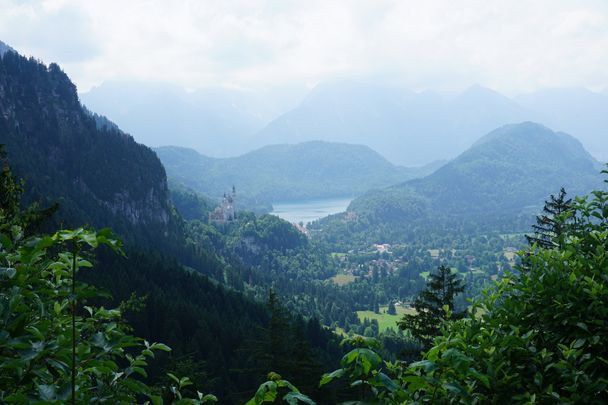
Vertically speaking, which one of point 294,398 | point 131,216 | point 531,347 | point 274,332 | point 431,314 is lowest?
point 274,332

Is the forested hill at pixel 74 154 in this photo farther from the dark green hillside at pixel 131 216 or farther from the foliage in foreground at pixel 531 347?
the foliage in foreground at pixel 531 347

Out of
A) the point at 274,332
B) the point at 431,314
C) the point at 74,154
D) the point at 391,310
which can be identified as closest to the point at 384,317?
the point at 391,310

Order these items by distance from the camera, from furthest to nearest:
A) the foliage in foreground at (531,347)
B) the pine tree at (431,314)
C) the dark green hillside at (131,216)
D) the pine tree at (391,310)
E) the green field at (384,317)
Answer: the pine tree at (391,310), the green field at (384,317), the dark green hillside at (131,216), the pine tree at (431,314), the foliage in foreground at (531,347)

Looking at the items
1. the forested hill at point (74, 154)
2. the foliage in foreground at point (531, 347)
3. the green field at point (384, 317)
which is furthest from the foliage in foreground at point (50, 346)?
the green field at point (384, 317)

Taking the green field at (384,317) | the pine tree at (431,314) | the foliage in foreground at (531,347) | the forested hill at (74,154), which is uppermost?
the forested hill at (74,154)

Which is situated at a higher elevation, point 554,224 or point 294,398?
point 294,398

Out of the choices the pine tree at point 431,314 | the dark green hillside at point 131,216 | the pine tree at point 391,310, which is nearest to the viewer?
the pine tree at point 431,314

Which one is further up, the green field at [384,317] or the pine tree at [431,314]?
the pine tree at [431,314]

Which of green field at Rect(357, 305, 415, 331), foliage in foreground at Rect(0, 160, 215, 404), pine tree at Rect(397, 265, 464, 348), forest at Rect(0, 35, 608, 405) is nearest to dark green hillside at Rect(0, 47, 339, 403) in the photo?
forest at Rect(0, 35, 608, 405)

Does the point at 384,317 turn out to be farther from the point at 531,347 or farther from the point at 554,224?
the point at 531,347
